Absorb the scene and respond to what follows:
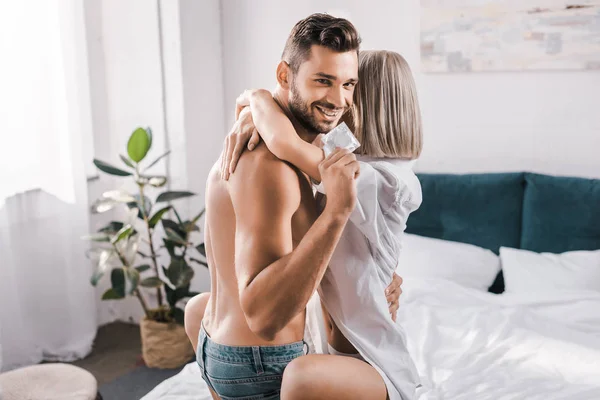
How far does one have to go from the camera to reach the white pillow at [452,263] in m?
2.75

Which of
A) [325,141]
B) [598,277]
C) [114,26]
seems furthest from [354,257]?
[114,26]

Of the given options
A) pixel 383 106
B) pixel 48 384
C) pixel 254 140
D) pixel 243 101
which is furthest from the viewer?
pixel 48 384

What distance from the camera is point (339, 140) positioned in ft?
4.66

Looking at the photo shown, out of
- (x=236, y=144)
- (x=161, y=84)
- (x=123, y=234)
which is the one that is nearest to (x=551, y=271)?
(x=236, y=144)

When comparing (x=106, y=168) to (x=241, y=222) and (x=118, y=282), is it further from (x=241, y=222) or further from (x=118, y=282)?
(x=241, y=222)

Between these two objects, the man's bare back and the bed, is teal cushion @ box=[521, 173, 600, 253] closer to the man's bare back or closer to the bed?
the bed

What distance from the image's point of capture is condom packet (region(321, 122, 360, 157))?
4.63 ft

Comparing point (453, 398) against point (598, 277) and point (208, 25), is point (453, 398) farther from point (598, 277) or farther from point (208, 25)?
point (208, 25)

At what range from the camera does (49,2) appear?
9.78ft

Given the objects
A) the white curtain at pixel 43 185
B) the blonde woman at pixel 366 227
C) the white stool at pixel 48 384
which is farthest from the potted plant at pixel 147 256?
the blonde woman at pixel 366 227

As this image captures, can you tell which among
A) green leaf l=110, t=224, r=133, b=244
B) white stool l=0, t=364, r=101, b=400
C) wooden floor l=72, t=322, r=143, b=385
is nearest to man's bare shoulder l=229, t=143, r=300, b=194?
white stool l=0, t=364, r=101, b=400

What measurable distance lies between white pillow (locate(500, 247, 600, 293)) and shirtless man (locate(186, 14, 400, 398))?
5.08ft

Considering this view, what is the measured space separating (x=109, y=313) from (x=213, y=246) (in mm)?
2632

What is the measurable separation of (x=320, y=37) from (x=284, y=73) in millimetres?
123
